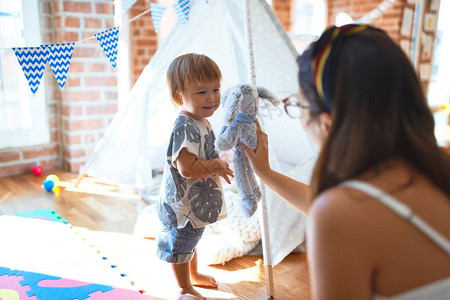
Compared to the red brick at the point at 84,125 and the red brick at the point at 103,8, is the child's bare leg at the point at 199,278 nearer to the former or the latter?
the red brick at the point at 84,125

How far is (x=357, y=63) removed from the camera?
0.64 meters

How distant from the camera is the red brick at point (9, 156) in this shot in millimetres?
2818

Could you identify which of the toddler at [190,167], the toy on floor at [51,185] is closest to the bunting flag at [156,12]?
the toddler at [190,167]

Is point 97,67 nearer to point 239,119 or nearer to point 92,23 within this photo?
point 92,23

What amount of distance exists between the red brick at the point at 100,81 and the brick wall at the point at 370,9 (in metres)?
2.96

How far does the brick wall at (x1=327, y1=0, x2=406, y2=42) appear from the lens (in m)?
4.61

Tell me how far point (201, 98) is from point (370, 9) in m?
3.84

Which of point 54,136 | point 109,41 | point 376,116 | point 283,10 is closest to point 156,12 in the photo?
point 109,41

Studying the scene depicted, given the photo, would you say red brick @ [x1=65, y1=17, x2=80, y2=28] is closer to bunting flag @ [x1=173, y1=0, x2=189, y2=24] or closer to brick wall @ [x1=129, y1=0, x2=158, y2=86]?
brick wall @ [x1=129, y1=0, x2=158, y2=86]

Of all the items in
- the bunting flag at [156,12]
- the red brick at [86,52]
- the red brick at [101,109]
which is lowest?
the red brick at [101,109]

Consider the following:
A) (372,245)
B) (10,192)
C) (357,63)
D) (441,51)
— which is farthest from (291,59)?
(441,51)

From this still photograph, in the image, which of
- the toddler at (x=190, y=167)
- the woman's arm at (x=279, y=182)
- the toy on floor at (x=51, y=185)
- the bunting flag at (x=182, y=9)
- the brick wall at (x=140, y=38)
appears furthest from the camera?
the brick wall at (x=140, y=38)

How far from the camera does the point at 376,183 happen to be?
2.10 ft

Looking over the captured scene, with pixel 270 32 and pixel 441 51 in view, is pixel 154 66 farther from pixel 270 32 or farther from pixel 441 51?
pixel 441 51
